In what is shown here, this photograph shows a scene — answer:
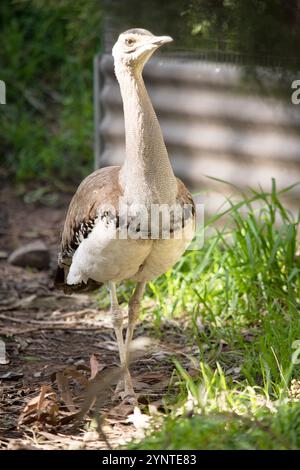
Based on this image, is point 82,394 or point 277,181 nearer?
point 82,394

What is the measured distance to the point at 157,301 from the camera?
5043 mm

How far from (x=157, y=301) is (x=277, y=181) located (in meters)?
1.08

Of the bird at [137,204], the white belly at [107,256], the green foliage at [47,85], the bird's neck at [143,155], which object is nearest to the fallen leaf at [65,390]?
the bird at [137,204]

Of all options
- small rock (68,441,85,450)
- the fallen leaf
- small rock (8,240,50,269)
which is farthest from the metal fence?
small rock (68,441,85,450)

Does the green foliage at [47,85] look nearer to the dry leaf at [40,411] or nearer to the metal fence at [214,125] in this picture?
the metal fence at [214,125]

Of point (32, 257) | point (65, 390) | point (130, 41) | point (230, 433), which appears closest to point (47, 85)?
point (32, 257)

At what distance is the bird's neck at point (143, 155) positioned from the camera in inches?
144

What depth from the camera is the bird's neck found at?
3652 mm

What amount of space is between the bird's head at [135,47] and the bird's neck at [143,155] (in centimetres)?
4

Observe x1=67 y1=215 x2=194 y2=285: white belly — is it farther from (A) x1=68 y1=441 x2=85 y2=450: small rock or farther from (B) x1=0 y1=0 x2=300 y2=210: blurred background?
(B) x1=0 y1=0 x2=300 y2=210: blurred background

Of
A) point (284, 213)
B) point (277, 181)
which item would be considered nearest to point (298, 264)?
point (284, 213)

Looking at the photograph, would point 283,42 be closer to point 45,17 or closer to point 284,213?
point 284,213
